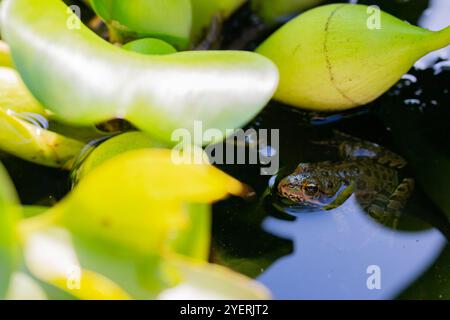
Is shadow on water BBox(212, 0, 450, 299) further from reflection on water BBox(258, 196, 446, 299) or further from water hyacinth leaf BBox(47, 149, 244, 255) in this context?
water hyacinth leaf BBox(47, 149, 244, 255)

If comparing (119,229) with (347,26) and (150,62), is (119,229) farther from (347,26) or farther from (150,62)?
(347,26)

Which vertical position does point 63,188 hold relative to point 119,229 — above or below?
below

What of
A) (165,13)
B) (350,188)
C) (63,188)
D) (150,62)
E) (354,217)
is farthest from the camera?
(350,188)

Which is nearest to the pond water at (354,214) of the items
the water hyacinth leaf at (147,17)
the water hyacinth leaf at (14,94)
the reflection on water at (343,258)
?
the reflection on water at (343,258)

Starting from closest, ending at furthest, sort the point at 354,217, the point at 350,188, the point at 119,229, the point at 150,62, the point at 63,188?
the point at 119,229, the point at 150,62, the point at 63,188, the point at 354,217, the point at 350,188

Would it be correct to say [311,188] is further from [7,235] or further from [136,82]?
[7,235]

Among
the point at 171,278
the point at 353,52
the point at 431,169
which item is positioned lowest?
the point at 431,169

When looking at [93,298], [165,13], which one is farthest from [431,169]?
[93,298]
